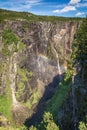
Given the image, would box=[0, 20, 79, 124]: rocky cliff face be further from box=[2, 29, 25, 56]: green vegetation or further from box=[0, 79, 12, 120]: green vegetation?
box=[0, 79, 12, 120]: green vegetation

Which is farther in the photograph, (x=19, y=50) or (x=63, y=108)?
(x=19, y=50)

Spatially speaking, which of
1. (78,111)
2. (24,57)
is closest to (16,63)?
(24,57)

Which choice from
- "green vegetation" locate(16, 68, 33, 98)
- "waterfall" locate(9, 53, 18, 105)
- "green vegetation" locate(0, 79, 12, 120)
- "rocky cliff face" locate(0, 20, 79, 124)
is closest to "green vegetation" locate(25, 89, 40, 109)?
"rocky cliff face" locate(0, 20, 79, 124)

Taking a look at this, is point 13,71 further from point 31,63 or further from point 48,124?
point 48,124

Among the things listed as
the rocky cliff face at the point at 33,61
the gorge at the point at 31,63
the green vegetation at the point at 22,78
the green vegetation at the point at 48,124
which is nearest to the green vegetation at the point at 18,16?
the gorge at the point at 31,63

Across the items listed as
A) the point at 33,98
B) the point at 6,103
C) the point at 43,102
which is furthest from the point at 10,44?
the point at 43,102

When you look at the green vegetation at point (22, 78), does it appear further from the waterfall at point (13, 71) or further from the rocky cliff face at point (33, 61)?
the waterfall at point (13, 71)

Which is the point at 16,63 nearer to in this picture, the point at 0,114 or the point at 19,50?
the point at 19,50

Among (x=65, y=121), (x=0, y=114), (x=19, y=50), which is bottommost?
(x=0, y=114)
